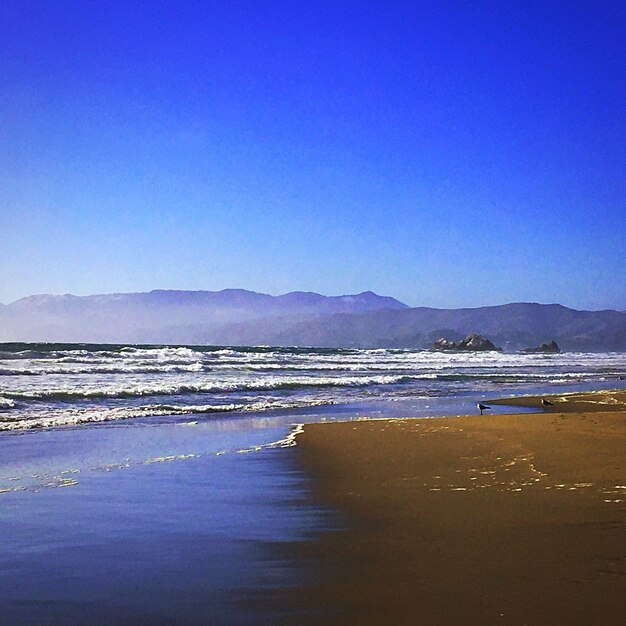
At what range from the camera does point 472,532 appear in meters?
5.41

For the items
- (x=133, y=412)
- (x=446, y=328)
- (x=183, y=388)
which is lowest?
(x=133, y=412)

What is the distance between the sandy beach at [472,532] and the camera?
12.7 ft

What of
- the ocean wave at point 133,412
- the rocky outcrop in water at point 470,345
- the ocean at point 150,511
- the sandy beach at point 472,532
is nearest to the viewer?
the sandy beach at point 472,532

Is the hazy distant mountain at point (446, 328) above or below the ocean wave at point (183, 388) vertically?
above

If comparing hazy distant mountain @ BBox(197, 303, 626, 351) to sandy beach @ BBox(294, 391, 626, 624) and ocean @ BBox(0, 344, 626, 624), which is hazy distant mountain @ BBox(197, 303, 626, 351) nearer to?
ocean @ BBox(0, 344, 626, 624)

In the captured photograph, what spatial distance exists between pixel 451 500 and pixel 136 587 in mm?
3384

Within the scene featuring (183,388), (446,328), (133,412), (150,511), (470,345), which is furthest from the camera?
(446,328)

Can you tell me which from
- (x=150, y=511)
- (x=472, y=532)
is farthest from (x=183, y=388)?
(x=472, y=532)

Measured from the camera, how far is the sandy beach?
3.86 metres

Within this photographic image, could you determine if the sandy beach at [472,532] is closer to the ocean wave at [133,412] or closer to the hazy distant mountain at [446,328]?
the ocean wave at [133,412]

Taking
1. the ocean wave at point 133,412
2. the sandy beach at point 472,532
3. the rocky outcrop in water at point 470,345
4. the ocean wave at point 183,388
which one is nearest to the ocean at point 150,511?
the ocean wave at point 133,412

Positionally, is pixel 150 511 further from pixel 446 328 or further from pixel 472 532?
pixel 446 328

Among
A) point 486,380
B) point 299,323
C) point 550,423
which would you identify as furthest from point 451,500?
point 299,323

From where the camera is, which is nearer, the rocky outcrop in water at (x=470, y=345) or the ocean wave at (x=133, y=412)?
the ocean wave at (x=133, y=412)
